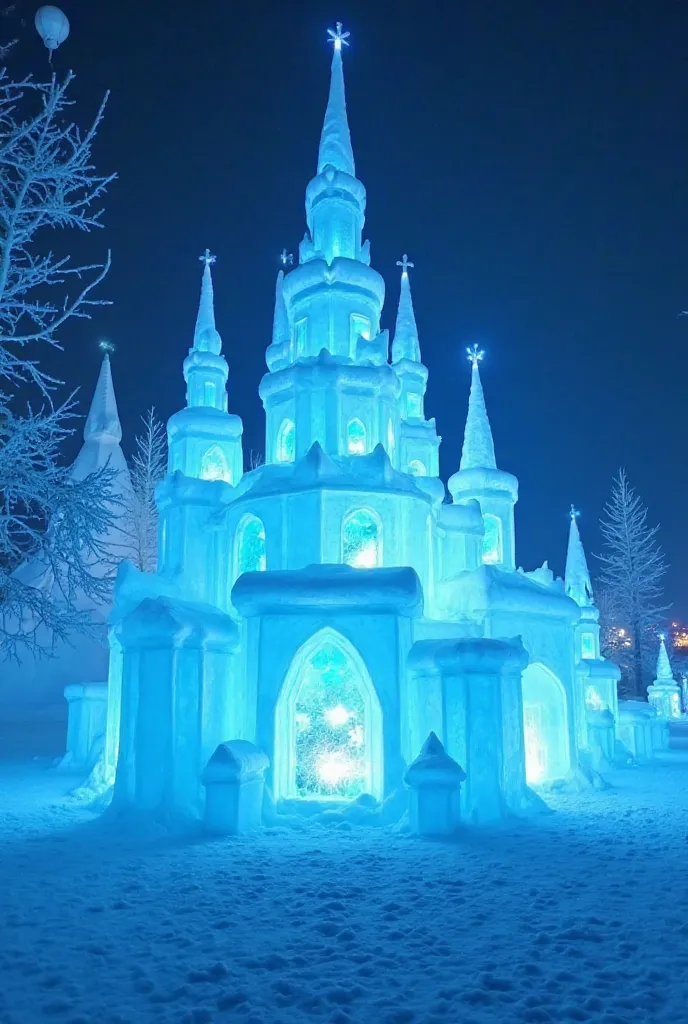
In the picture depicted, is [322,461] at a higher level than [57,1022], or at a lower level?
A: higher

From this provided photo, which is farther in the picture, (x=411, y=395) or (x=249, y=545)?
(x=411, y=395)

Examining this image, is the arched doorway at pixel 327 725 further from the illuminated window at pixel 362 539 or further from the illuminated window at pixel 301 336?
the illuminated window at pixel 301 336

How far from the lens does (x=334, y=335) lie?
1967 centimetres

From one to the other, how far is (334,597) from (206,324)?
1253 cm

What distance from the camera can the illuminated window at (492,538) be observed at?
2370 centimetres

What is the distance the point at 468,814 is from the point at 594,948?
23.5 feet

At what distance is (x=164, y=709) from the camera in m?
14.3

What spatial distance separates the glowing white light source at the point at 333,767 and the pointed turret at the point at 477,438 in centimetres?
1157

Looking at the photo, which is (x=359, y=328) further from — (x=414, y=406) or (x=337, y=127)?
(x=414, y=406)

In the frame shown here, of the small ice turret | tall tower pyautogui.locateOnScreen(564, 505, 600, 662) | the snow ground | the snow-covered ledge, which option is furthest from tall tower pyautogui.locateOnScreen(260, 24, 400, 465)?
the small ice turret

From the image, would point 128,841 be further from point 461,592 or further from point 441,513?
point 441,513

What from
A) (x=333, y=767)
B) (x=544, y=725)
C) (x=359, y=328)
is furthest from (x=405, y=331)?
(x=333, y=767)

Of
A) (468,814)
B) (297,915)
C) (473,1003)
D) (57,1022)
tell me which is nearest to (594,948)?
(473,1003)

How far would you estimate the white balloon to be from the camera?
1081cm
